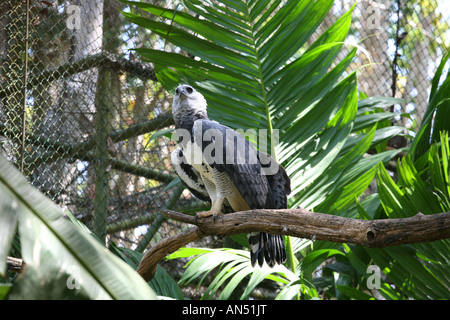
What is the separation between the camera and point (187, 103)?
1719mm

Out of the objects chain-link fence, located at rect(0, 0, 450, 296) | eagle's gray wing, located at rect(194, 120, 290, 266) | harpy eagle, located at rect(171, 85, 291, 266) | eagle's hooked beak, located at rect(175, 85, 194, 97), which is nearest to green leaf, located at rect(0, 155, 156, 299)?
harpy eagle, located at rect(171, 85, 291, 266)

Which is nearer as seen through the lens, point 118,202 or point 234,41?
point 234,41

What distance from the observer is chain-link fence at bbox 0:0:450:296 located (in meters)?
2.17

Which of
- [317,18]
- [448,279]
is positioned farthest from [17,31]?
[448,279]

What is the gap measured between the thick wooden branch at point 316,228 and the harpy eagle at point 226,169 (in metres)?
0.09

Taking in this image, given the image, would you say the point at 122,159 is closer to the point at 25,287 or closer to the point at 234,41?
the point at 234,41

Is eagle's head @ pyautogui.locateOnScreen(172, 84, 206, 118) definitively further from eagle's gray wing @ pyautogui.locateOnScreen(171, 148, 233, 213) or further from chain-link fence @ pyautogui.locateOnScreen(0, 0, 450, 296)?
chain-link fence @ pyautogui.locateOnScreen(0, 0, 450, 296)

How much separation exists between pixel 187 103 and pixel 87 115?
911mm

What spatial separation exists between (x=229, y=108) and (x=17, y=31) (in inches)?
41.8

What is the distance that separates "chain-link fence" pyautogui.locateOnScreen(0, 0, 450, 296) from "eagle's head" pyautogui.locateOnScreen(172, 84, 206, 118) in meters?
0.33

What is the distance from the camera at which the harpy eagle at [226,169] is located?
61.2 inches
